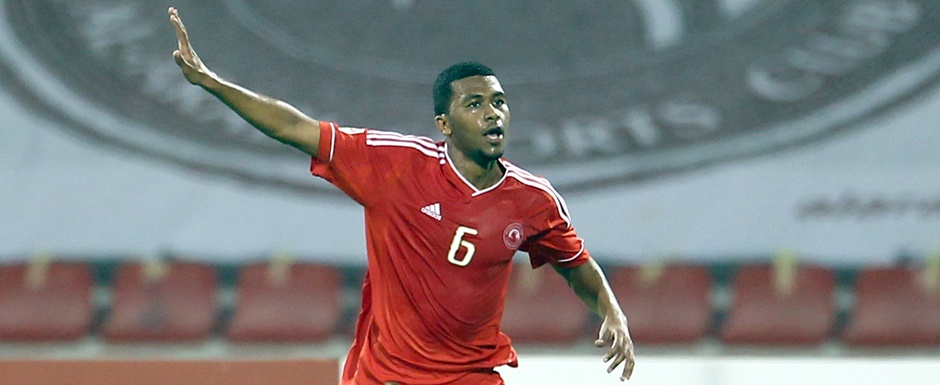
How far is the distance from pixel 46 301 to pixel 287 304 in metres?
1.42

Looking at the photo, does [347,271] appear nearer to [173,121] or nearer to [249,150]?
[249,150]

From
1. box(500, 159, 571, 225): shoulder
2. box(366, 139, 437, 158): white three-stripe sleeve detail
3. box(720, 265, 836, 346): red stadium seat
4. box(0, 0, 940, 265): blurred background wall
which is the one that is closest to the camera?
box(366, 139, 437, 158): white three-stripe sleeve detail

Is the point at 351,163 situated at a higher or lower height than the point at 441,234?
higher

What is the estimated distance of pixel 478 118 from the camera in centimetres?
330

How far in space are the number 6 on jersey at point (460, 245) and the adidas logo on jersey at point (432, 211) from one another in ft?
0.23

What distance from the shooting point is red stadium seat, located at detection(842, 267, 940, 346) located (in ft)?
22.1

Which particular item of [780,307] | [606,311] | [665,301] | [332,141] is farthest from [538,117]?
[332,141]

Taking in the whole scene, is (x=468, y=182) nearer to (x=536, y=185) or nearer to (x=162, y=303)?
(x=536, y=185)

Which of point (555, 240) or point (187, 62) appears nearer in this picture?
point (187, 62)

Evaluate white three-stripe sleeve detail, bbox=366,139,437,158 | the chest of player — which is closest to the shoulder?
the chest of player

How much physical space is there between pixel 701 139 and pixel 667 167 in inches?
10.4

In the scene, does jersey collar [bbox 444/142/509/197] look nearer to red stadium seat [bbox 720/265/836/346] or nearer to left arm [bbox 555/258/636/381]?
left arm [bbox 555/258/636/381]

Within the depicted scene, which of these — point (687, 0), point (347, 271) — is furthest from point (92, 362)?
point (687, 0)

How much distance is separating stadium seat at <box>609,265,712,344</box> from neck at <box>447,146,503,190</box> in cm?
362
